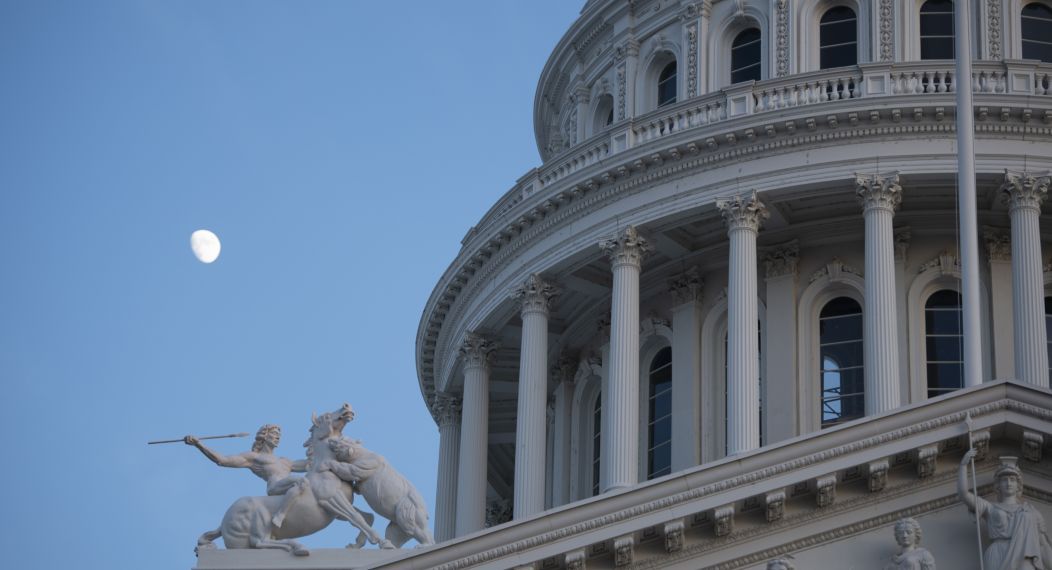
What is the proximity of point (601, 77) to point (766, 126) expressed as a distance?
9832mm

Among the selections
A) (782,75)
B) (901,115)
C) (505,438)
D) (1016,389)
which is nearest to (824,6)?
(782,75)

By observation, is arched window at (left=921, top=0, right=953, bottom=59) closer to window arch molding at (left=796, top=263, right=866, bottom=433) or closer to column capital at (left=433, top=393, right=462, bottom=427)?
window arch molding at (left=796, top=263, right=866, bottom=433)

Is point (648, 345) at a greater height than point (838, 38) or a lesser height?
lesser

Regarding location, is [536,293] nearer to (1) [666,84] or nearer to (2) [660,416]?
(2) [660,416]

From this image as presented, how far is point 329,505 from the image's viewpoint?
35062 mm

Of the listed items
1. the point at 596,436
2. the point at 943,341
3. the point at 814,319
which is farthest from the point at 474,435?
the point at 943,341

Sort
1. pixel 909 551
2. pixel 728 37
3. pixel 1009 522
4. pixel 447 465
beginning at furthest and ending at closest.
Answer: pixel 447 465
pixel 728 37
pixel 909 551
pixel 1009 522

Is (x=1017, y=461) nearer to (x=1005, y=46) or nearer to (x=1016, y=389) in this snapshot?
(x=1016, y=389)

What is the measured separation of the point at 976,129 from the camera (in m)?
53.8

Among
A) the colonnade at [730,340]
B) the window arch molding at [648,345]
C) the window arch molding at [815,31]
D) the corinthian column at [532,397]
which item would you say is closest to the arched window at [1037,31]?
the window arch molding at [815,31]

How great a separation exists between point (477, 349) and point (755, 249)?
27.5 feet

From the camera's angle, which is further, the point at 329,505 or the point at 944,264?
the point at 944,264

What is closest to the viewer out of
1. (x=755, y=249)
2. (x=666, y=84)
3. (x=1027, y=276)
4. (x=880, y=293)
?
(x=880, y=293)

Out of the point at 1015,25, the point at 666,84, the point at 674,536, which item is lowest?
the point at 674,536
